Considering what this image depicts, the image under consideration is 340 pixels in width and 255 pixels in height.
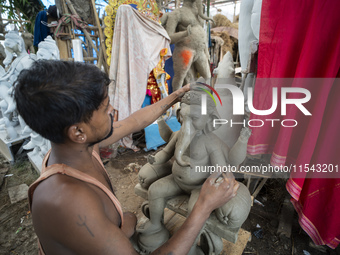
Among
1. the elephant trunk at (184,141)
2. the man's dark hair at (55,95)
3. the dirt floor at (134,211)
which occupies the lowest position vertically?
the dirt floor at (134,211)

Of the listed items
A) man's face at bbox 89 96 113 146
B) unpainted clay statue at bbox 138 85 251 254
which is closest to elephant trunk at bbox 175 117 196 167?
unpainted clay statue at bbox 138 85 251 254

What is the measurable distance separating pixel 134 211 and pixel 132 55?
95.6 inches

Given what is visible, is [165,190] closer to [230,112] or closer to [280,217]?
[230,112]

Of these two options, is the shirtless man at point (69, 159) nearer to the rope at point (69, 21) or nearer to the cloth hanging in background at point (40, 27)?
the rope at point (69, 21)

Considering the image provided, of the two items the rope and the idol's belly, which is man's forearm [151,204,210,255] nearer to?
the idol's belly

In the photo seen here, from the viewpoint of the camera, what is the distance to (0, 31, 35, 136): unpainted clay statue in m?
3.06

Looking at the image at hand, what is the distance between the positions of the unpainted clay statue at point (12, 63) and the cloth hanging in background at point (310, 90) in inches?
126

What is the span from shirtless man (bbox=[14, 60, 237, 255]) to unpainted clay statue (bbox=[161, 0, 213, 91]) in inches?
129

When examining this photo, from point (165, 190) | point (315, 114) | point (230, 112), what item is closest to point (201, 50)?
point (230, 112)

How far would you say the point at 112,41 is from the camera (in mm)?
3330

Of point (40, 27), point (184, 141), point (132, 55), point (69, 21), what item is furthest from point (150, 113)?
point (40, 27)

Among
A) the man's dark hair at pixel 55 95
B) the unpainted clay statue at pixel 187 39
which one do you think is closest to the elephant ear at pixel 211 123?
the man's dark hair at pixel 55 95

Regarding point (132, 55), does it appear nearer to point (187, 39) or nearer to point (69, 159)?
point (187, 39)

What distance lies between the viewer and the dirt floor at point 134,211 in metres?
2.04
